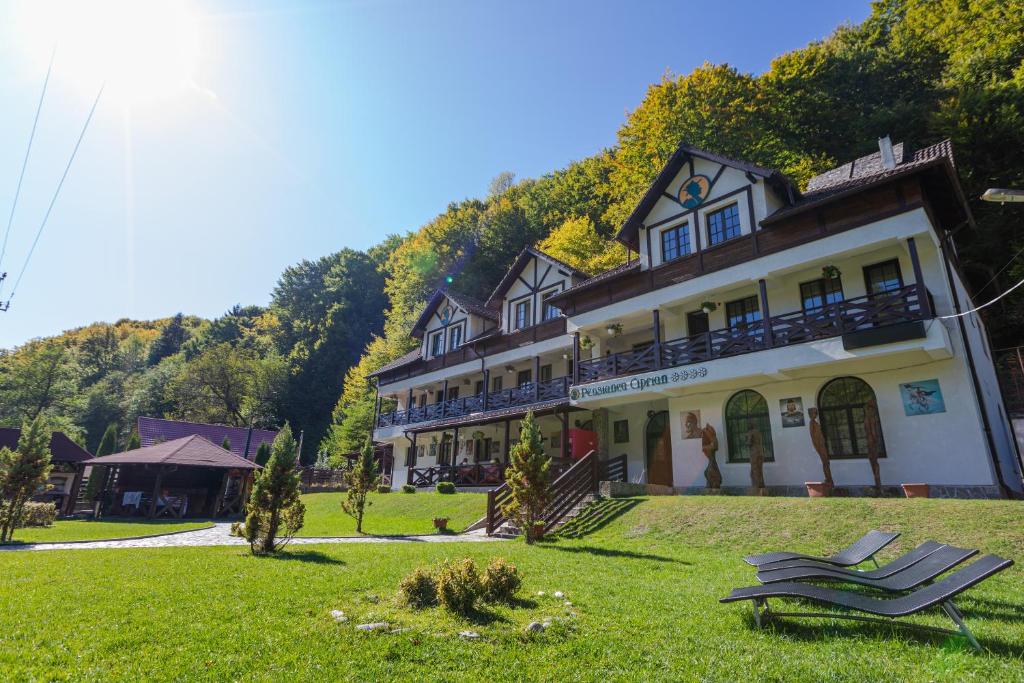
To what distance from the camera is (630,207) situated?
107ft

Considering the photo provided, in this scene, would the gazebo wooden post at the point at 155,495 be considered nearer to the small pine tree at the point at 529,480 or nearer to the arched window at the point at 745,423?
the small pine tree at the point at 529,480

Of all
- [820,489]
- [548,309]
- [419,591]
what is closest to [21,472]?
[419,591]

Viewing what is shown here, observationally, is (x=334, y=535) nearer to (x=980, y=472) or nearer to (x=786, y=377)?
(x=786, y=377)

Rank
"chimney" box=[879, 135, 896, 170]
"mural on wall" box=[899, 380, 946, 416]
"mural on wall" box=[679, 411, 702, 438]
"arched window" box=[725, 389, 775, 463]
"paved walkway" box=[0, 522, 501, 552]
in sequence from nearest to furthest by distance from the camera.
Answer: "paved walkway" box=[0, 522, 501, 552], "mural on wall" box=[899, 380, 946, 416], "chimney" box=[879, 135, 896, 170], "arched window" box=[725, 389, 775, 463], "mural on wall" box=[679, 411, 702, 438]

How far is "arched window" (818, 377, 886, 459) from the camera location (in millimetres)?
14422

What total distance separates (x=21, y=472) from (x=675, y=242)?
69.6 feet

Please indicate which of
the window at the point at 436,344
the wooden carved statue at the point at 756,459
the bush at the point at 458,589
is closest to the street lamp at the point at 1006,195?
the bush at the point at 458,589

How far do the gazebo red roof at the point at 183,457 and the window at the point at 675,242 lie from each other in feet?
67.1

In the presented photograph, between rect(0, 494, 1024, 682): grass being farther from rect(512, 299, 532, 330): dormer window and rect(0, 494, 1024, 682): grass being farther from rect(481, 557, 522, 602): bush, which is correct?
rect(512, 299, 532, 330): dormer window

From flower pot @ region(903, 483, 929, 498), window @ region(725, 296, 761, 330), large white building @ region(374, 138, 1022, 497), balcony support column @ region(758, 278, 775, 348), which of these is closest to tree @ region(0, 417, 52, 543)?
large white building @ region(374, 138, 1022, 497)

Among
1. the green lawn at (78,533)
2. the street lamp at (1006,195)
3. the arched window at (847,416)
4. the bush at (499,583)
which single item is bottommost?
the green lawn at (78,533)

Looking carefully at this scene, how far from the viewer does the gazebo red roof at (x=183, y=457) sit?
23047 millimetres

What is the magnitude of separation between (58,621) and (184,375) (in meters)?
57.6

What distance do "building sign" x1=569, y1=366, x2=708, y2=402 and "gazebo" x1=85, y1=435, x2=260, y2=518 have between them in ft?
51.5
